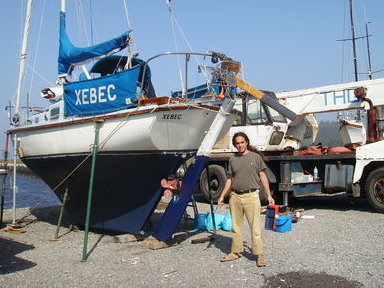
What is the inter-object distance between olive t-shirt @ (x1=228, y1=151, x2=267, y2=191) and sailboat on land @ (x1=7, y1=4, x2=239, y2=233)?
1628 mm

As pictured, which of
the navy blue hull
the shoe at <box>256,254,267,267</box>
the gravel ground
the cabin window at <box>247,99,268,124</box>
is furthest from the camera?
the cabin window at <box>247,99,268,124</box>

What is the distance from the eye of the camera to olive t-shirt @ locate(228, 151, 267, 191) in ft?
18.6

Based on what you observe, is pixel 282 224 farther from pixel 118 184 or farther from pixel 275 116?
pixel 275 116

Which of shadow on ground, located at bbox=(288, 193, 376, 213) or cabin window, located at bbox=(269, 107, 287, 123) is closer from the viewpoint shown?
shadow on ground, located at bbox=(288, 193, 376, 213)

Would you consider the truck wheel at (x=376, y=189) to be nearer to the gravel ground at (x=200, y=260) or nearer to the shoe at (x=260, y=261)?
the gravel ground at (x=200, y=260)

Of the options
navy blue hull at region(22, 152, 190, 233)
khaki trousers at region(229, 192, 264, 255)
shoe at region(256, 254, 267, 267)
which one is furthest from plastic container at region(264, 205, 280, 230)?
shoe at region(256, 254, 267, 267)

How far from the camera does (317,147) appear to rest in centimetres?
1098

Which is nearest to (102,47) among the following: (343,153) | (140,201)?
(140,201)

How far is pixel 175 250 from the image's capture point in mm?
6562

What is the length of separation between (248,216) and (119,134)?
9.26 ft

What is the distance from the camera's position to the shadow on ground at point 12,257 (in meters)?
5.82

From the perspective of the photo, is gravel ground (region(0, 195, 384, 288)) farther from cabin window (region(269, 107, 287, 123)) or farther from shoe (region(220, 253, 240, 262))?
cabin window (region(269, 107, 287, 123))

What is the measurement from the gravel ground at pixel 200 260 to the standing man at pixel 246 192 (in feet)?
0.78

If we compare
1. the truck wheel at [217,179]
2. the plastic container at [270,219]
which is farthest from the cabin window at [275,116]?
the plastic container at [270,219]
